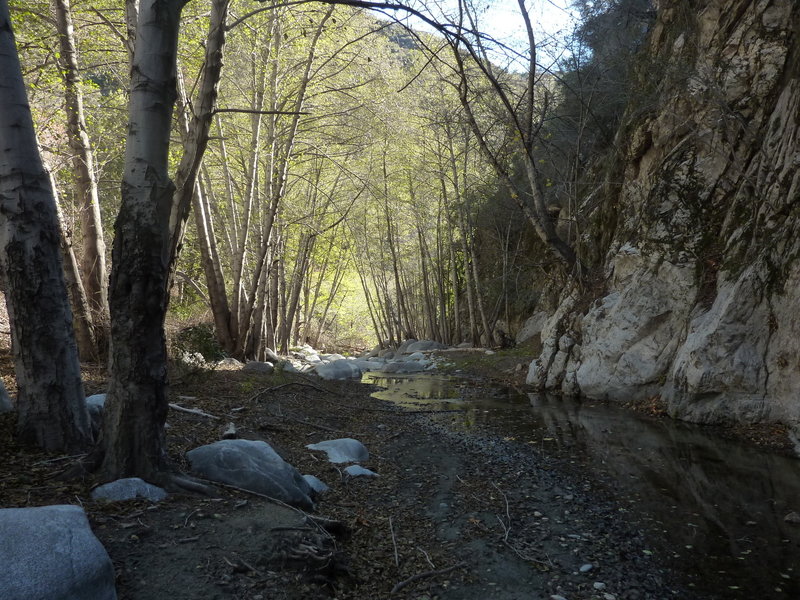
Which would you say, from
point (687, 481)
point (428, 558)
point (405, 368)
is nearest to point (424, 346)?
point (405, 368)

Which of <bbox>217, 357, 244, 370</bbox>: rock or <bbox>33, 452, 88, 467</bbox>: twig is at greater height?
<bbox>33, 452, 88, 467</bbox>: twig

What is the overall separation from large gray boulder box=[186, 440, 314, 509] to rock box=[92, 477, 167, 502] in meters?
0.55

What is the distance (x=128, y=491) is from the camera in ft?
10.2

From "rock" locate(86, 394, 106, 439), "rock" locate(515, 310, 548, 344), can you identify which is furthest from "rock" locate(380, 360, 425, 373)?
"rock" locate(86, 394, 106, 439)

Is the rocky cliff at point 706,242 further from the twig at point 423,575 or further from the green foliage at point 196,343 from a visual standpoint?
the green foliage at point 196,343

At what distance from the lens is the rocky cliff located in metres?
6.90

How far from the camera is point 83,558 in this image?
2098mm

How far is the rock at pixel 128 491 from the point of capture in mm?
3043

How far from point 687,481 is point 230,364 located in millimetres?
8410

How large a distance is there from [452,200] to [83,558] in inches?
788

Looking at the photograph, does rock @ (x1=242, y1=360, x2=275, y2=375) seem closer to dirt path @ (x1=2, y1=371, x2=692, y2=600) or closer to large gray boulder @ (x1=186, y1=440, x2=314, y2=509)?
dirt path @ (x1=2, y1=371, x2=692, y2=600)

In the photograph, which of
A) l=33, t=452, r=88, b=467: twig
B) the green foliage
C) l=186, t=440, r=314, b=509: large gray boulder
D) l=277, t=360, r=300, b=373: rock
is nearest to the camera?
l=33, t=452, r=88, b=467: twig

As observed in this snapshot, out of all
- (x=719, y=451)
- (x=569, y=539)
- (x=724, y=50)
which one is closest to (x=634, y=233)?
(x=724, y=50)

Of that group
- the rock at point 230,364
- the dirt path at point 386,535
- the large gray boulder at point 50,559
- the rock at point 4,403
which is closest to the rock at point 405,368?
the rock at point 230,364
